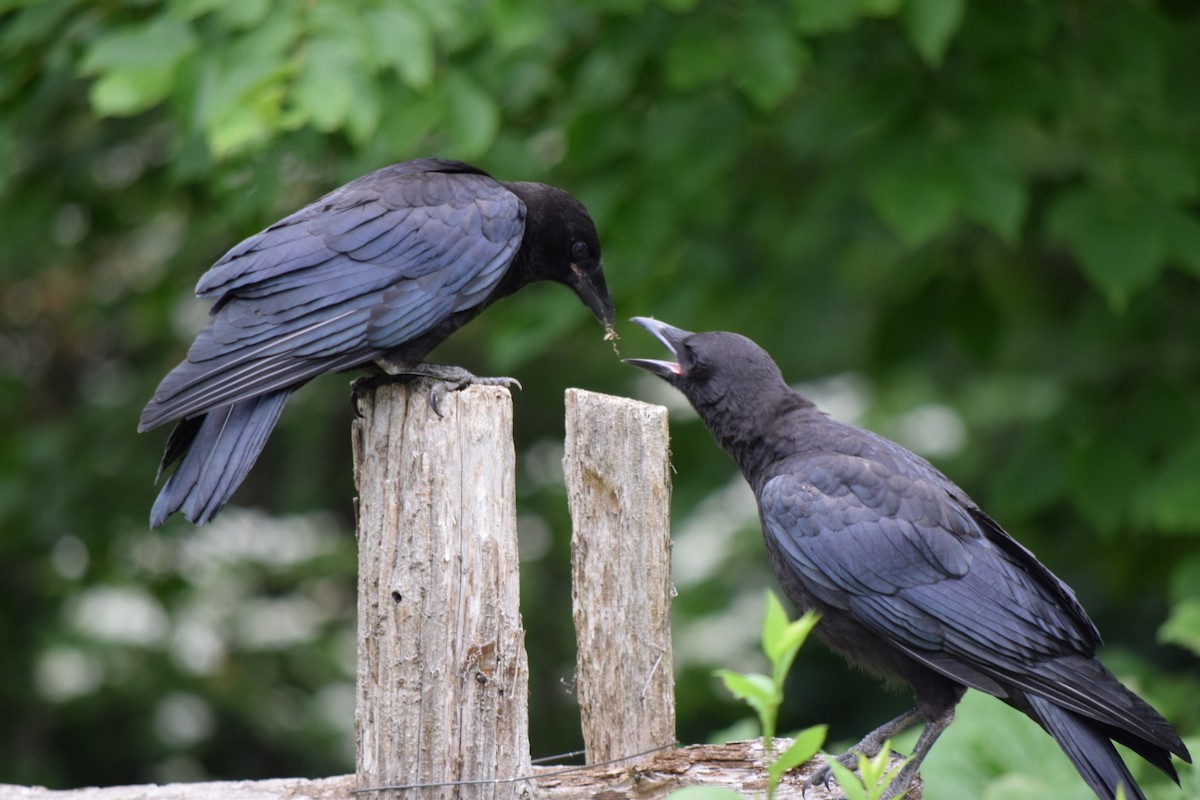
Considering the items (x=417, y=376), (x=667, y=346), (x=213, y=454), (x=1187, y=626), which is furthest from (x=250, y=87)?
(x=1187, y=626)

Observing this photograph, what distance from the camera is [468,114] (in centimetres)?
418

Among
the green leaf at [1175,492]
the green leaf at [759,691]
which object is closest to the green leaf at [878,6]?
the green leaf at [1175,492]

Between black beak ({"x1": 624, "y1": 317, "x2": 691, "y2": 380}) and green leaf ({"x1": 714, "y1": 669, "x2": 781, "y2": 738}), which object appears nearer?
green leaf ({"x1": 714, "y1": 669, "x2": 781, "y2": 738})

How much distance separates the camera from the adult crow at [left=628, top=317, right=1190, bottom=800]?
10.5ft

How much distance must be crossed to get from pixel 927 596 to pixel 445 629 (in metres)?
1.26

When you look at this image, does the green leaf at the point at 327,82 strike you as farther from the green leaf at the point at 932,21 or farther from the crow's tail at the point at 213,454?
the green leaf at the point at 932,21

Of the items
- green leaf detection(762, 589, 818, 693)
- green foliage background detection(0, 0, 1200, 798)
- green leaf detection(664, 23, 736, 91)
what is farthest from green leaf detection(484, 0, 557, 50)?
green leaf detection(762, 589, 818, 693)

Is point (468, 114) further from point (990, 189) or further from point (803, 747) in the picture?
point (803, 747)

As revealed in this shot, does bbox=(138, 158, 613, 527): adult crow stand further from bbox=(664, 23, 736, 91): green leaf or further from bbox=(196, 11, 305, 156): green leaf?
bbox=(664, 23, 736, 91): green leaf

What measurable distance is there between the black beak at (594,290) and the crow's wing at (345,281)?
45cm

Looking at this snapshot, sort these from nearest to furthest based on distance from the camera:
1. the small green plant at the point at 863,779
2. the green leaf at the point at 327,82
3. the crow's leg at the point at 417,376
Result: the small green plant at the point at 863,779 < the crow's leg at the point at 417,376 < the green leaf at the point at 327,82

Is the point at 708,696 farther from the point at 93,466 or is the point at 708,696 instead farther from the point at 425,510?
the point at 425,510

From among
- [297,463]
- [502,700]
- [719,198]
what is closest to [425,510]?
[502,700]

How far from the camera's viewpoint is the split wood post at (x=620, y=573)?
3.15 m
